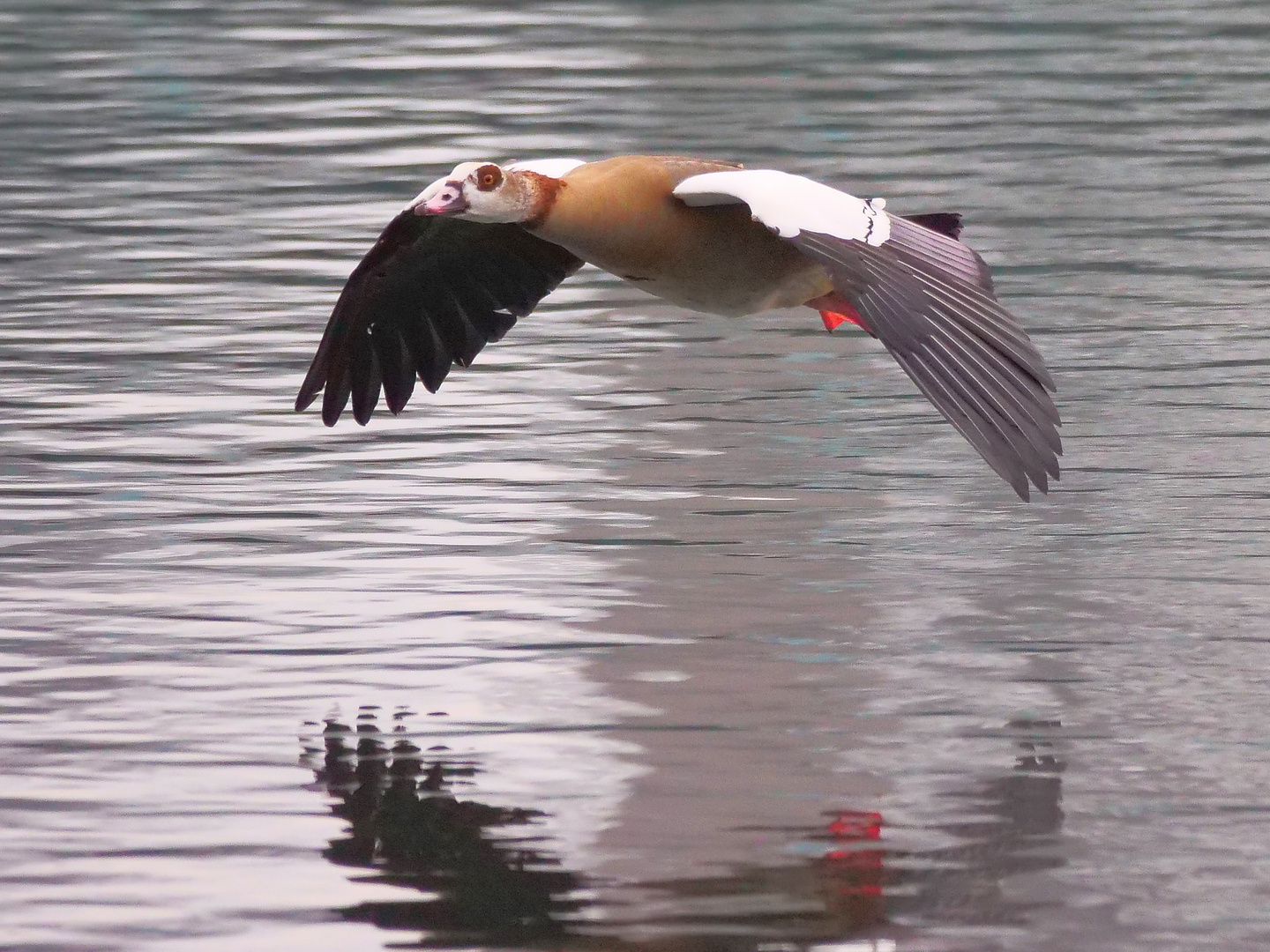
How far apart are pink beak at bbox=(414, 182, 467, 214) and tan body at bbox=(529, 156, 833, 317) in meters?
0.30

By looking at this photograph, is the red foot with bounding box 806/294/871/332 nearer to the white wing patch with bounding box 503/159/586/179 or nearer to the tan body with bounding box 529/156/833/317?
the tan body with bounding box 529/156/833/317

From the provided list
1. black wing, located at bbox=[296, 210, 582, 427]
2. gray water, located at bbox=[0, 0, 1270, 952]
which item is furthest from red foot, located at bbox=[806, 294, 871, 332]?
black wing, located at bbox=[296, 210, 582, 427]

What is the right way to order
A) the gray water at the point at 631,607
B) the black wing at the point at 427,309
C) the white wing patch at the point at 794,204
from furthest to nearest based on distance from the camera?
the black wing at the point at 427,309 → the white wing patch at the point at 794,204 → the gray water at the point at 631,607

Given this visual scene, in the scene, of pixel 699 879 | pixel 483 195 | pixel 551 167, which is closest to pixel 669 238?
pixel 551 167

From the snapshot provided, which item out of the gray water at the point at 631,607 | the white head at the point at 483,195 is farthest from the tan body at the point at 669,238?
the gray water at the point at 631,607

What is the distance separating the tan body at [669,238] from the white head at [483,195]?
14 centimetres

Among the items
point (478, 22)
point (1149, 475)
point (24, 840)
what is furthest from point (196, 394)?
point (478, 22)

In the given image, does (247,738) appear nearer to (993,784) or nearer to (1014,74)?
(993,784)

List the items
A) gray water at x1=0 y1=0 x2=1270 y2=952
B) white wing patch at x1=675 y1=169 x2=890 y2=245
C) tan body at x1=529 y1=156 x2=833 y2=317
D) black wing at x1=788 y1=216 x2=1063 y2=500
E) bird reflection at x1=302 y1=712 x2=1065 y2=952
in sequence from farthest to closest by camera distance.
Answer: tan body at x1=529 y1=156 x2=833 y2=317 → white wing patch at x1=675 y1=169 x2=890 y2=245 → black wing at x1=788 y1=216 x2=1063 y2=500 → gray water at x1=0 y1=0 x2=1270 y2=952 → bird reflection at x1=302 y1=712 x2=1065 y2=952

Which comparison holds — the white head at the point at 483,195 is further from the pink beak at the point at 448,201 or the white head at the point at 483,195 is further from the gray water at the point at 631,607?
the gray water at the point at 631,607

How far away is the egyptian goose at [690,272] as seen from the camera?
6.60 metres

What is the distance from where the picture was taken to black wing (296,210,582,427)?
8.05 m

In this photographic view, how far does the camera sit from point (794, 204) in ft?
23.0

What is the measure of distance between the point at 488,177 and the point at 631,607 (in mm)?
1325
